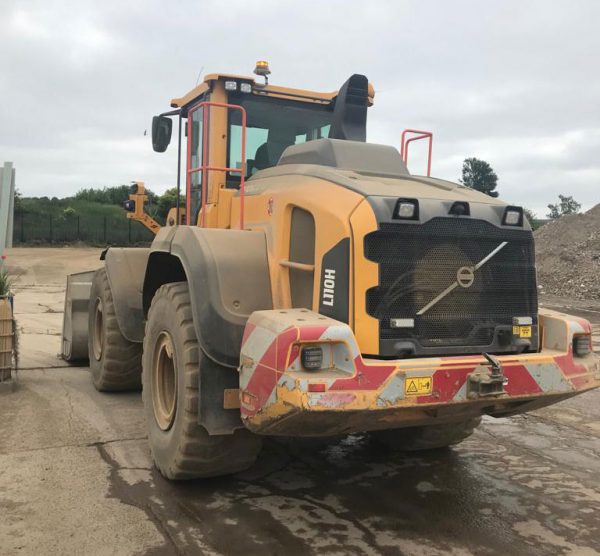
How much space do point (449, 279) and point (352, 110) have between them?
99.4 inches

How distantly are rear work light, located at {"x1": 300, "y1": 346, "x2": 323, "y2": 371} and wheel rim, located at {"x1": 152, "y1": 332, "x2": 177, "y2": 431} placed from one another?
4.63 ft

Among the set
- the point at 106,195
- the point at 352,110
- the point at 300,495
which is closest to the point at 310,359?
the point at 300,495

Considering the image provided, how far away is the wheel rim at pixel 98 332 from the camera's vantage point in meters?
6.71

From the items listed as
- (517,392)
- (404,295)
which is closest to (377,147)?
(404,295)

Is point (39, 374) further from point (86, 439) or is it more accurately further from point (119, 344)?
point (86, 439)

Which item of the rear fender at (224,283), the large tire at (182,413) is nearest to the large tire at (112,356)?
the large tire at (182,413)

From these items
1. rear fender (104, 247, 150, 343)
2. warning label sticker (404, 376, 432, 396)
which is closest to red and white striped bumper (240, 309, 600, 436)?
warning label sticker (404, 376, 432, 396)

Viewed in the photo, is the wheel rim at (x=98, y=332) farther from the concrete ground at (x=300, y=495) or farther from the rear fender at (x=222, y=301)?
the rear fender at (x=222, y=301)

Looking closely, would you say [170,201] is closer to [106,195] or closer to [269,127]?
[269,127]

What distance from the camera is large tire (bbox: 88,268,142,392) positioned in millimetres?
6199

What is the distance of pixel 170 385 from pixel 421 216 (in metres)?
2.10

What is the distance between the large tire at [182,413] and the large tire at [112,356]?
1.90 metres

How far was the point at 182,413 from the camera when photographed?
3842 mm

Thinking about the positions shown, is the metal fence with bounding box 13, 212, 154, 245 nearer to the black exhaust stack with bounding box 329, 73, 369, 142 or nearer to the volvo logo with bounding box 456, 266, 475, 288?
the black exhaust stack with bounding box 329, 73, 369, 142
